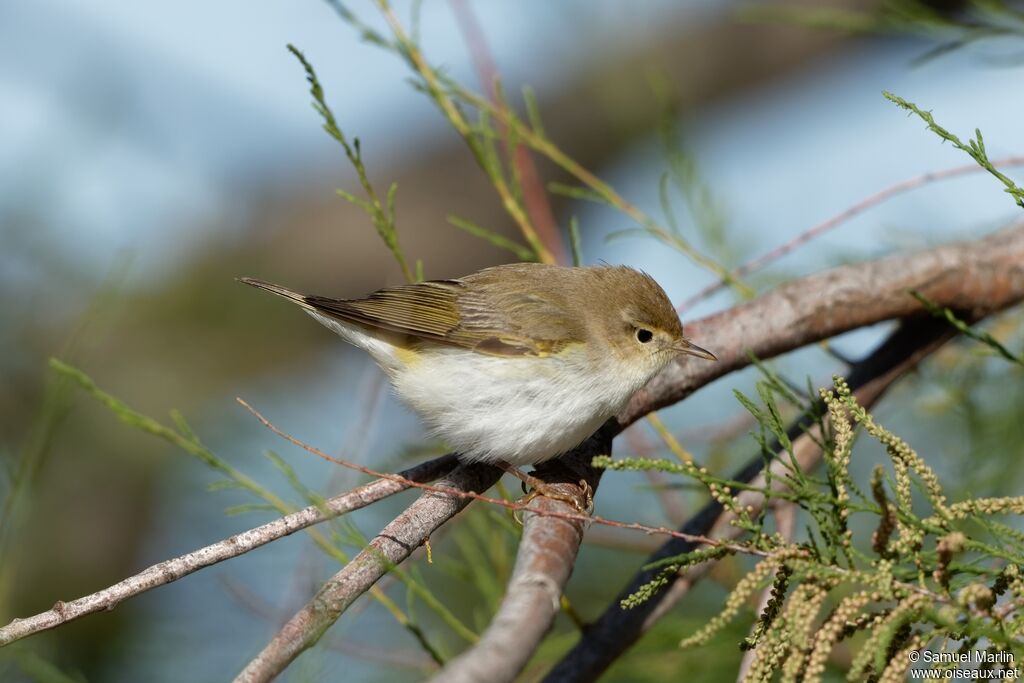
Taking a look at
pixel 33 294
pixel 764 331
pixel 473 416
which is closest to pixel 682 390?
pixel 764 331

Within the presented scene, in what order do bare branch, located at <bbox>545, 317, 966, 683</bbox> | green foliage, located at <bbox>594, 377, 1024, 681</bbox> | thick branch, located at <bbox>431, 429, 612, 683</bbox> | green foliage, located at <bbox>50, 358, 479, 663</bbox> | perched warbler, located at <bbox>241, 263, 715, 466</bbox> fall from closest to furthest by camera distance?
1. thick branch, located at <bbox>431, 429, 612, 683</bbox>
2. green foliage, located at <bbox>594, 377, 1024, 681</bbox>
3. green foliage, located at <bbox>50, 358, 479, 663</bbox>
4. bare branch, located at <bbox>545, 317, 966, 683</bbox>
5. perched warbler, located at <bbox>241, 263, 715, 466</bbox>

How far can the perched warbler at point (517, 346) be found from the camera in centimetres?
246

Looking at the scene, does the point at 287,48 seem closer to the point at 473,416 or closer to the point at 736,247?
the point at 473,416

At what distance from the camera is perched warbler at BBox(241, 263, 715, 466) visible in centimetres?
246

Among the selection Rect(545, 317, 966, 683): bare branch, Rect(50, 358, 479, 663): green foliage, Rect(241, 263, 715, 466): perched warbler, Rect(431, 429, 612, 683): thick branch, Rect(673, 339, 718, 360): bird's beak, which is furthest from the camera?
Rect(673, 339, 718, 360): bird's beak

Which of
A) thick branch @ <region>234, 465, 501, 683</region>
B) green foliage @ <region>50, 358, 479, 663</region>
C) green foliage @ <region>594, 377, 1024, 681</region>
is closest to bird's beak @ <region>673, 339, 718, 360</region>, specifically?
thick branch @ <region>234, 465, 501, 683</region>

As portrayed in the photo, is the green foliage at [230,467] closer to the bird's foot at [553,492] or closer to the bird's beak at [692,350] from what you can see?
the bird's foot at [553,492]

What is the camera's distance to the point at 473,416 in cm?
250

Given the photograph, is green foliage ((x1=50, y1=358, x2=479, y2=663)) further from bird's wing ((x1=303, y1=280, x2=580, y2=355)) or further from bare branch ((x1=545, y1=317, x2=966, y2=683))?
bird's wing ((x1=303, y1=280, x2=580, y2=355))

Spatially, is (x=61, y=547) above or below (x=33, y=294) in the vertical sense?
below

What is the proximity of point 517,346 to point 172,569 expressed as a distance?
1240 mm

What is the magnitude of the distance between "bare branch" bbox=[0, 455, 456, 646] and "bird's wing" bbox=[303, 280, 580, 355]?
814 mm

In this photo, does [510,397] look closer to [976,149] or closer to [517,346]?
[517,346]

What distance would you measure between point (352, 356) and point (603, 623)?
16.7ft
